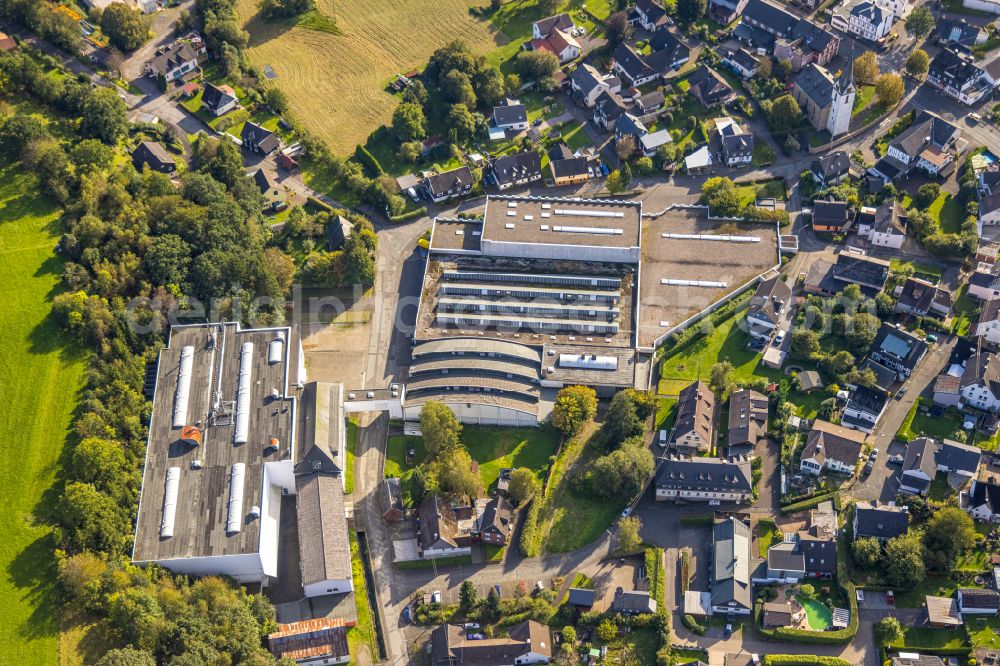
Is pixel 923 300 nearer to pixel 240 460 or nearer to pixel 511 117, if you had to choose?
pixel 511 117

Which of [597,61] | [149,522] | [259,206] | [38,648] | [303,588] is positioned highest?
[597,61]

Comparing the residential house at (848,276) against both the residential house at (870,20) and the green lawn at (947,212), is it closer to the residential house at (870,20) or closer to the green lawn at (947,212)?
the green lawn at (947,212)

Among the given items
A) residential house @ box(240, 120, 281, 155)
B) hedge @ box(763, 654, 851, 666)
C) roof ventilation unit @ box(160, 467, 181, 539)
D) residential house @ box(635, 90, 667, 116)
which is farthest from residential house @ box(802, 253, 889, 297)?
residential house @ box(240, 120, 281, 155)

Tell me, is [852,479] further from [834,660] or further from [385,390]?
[385,390]

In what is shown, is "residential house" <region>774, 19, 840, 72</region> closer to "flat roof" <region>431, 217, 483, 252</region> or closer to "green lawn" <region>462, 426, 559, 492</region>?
"flat roof" <region>431, 217, 483, 252</region>

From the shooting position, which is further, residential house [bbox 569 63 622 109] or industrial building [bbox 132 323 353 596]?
residential house [bbox 569 63 622 109]

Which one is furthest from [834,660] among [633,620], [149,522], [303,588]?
[149,522]

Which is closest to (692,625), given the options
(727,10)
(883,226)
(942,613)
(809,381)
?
(942,613)
